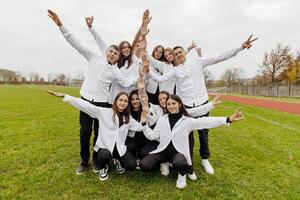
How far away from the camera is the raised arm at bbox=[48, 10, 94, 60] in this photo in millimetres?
4795

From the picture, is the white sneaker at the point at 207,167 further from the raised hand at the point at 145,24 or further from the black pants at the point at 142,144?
the raised hand at the point at 145,24

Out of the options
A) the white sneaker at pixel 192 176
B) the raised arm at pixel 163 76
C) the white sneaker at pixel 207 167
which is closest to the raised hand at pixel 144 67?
the raised arm at pixel 163 76

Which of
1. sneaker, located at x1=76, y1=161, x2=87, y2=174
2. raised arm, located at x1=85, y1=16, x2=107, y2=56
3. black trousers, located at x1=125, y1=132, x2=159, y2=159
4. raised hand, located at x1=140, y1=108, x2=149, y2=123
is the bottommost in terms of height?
sneaker, located at x1=76, y1=161, x2=87, y2=174

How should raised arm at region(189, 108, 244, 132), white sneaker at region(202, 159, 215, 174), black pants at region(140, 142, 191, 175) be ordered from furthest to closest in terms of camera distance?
white sneaker at region(202, 159, 215, 174)
raised arm at region(189, 108, 244, 132)
black pants at region(140, 142, 191, 175)

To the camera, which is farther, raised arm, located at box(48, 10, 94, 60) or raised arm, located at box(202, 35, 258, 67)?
raised arm, located at box(202, 35, 258, 67)

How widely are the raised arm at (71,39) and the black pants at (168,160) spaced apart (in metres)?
2.22

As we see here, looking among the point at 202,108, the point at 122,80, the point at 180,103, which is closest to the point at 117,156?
the point at 122,80

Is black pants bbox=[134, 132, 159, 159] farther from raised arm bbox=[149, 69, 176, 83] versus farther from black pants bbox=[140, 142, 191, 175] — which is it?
raised arm bbox=[149, 69, 176, 83]

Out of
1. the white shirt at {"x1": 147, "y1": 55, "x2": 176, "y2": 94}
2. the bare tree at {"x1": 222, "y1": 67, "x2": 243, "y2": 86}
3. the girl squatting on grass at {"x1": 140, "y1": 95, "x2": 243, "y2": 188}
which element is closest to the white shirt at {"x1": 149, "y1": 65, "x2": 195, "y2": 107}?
the white shirt at {"x1": 147, "y1": 55, "x2": 176, "y2": 94}

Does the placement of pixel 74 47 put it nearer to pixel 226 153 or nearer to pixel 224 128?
pixel 226 153

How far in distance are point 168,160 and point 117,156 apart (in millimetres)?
925

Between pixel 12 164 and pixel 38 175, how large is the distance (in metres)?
0.97

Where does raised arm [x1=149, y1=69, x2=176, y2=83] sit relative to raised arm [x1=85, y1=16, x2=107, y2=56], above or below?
below

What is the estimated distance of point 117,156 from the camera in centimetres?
473
